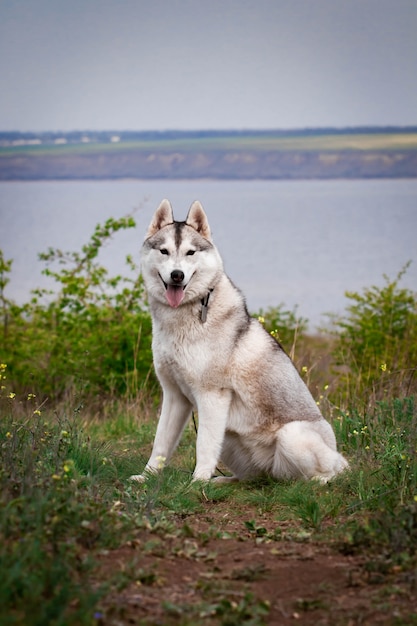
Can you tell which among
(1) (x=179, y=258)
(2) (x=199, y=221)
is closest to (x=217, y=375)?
(1) (x=179, y=258)

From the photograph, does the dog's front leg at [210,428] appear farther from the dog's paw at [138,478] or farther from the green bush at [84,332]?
the green bush at [84,332]

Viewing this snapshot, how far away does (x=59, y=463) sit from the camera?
5176mm

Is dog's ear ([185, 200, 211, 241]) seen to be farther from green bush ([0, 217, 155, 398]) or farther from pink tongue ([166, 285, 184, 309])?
green bush ([0, 217, 155, 398])

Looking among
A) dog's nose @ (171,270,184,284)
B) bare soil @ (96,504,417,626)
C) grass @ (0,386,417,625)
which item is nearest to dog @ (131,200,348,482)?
dog's nose @ (171,270,184,284)

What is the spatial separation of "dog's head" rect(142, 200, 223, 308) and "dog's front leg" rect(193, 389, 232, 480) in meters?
0.76

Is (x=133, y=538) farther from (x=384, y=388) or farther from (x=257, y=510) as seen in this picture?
(x=384, y=388)

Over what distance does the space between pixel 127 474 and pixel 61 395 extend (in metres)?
4.21

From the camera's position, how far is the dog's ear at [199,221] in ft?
21.1

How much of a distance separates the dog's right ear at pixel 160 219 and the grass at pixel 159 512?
1698 millimetres

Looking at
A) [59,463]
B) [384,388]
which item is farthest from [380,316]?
[59,463]

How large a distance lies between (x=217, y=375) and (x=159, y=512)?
1.27 metres

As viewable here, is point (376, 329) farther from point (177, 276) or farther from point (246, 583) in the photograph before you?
point (246, 583)

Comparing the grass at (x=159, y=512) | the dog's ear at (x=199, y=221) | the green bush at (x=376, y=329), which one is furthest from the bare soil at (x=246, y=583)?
the green bush at (x=376, y=329)

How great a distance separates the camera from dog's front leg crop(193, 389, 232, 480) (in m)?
6.13
